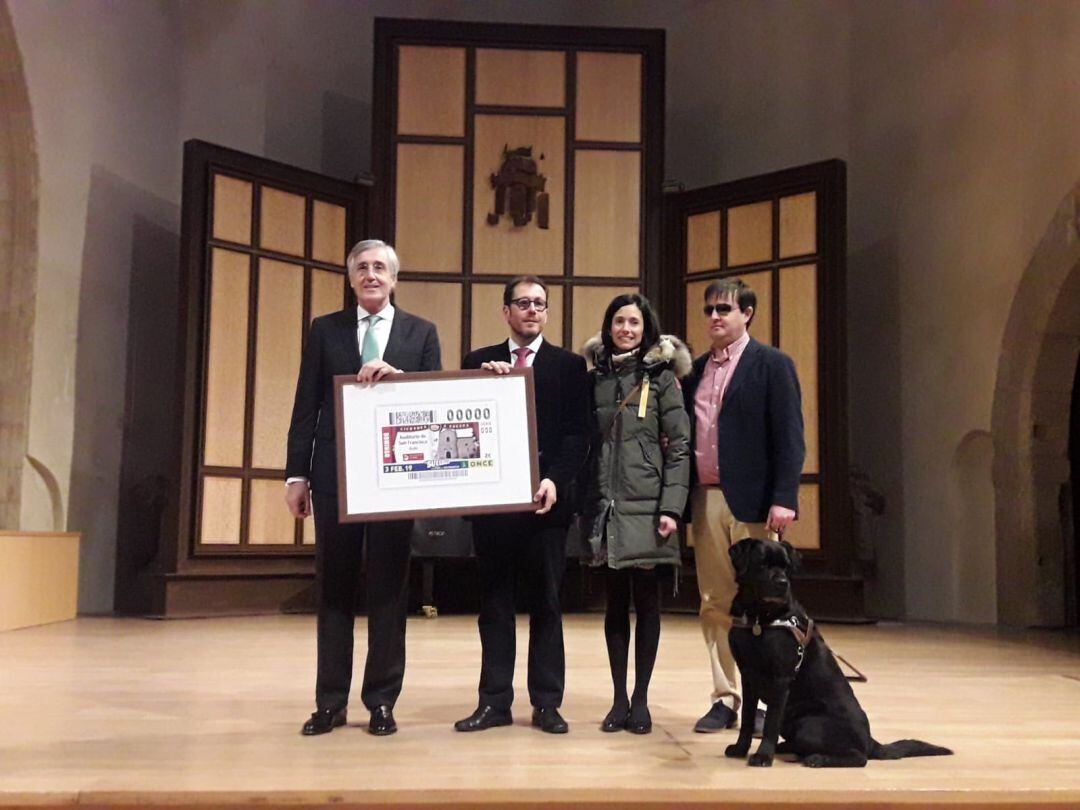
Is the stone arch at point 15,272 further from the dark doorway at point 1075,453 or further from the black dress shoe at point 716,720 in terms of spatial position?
the dark doorway at point 1075,453

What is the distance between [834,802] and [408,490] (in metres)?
1.42

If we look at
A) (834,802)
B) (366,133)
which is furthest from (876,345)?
(834,802)

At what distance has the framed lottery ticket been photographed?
3258 millimetres

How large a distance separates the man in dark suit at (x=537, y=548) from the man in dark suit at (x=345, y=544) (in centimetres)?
27

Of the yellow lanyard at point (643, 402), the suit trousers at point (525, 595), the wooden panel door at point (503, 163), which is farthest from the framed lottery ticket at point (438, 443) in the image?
the wooden panel door at point (503, 163)

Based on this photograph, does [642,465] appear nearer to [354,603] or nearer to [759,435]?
[759,435]

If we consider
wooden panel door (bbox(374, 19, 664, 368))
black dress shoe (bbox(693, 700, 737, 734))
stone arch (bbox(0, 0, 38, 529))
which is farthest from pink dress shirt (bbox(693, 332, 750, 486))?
stone arch (bbox(0, 0, 38, 529))

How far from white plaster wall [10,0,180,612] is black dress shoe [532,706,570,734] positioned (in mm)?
Result: 5428

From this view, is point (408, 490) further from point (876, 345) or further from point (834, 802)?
point (876, 345)

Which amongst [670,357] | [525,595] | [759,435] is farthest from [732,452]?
[525,595]

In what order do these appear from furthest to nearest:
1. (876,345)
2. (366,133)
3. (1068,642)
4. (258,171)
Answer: (366,133) → (876,345) → (258,171) → (1068,642)

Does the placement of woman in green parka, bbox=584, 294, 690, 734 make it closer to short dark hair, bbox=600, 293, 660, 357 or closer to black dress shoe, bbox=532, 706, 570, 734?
short dark hair, bbox=600, 293, 660, 357

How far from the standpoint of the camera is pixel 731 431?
11.0ft

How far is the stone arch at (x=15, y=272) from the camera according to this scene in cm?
756
